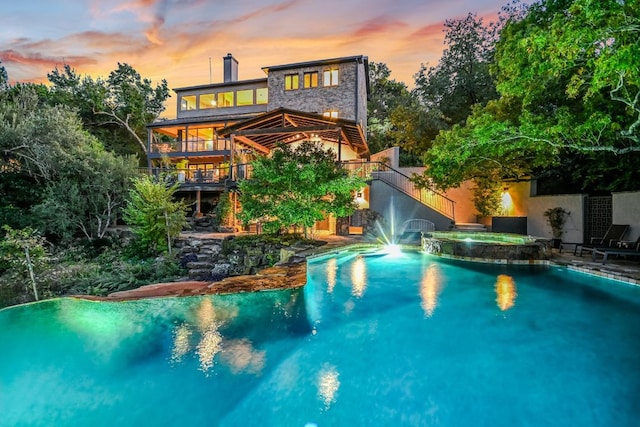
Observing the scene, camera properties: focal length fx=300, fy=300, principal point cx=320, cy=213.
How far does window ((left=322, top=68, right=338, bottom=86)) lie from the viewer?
1875 centimetres

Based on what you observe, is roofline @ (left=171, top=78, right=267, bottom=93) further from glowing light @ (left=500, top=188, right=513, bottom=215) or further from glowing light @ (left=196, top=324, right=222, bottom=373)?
glowing light @ (left=196, top=324, right=222, bottom=373)

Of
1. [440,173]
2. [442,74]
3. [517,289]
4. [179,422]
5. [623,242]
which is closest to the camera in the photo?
[179,422]

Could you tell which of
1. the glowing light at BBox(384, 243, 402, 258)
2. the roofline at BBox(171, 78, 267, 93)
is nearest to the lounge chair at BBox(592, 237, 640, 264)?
the glowing light at BBox(384, 243, 402, 258)

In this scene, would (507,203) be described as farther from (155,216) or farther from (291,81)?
(155,216)

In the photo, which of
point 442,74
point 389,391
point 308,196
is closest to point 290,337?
point 389,391

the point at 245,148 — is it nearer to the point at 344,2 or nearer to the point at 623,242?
the point at 344,2

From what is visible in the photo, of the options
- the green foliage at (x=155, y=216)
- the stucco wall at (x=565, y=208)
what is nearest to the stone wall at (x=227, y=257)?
the green foliage at (x=155, y=216)

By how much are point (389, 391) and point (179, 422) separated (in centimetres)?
207

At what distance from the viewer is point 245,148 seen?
Result: 60.4 feet

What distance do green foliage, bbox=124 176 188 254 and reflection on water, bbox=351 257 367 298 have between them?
704 centimetres

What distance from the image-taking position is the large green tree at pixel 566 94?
481cm

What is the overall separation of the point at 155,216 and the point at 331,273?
7563 millimetres

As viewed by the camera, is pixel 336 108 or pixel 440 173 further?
pixel 336 108

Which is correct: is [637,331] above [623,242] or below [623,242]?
below
